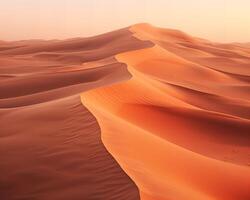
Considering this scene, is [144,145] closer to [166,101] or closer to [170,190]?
[170,190]

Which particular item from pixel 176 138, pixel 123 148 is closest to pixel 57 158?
pixel 123 148

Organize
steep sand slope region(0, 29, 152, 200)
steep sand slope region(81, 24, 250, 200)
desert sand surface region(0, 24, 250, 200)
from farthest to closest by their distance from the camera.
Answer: steep sand slope region(81, 24, 250, 200) → desert sand surface region(0, 24, 250, 200) → steep sand slope region(0, 29, 152, 200)

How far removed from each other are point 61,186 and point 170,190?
3.36ft

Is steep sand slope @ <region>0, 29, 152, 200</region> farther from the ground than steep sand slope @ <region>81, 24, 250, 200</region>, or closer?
farther from the ground

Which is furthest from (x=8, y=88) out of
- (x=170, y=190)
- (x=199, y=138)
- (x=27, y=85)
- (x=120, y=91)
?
(x=170, y=190)

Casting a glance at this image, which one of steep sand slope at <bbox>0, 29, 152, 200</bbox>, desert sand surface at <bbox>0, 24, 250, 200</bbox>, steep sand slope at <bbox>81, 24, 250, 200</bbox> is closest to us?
steep sand slope at <bbox>0, 29, 152, 200</bbox>

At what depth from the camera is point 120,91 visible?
10086 mm

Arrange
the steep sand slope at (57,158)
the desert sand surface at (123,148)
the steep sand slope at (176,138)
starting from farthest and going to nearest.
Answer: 1. the steep sand slope at (176,138)
2. the desert sand surface at (123,148)
3. the steep sand slope at (57,158)

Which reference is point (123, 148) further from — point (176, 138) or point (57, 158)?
point (176, 138)

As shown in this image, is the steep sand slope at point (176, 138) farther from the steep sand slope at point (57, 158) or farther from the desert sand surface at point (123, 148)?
the steep sand slope at point (57, 158)

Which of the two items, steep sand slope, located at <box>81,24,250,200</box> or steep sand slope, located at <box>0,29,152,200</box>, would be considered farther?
steep sand slope, located at <box>81,24,250,200</box>

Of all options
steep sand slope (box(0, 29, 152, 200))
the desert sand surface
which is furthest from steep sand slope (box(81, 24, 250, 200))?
steep sand slope (box(0, 29, 152, 200))

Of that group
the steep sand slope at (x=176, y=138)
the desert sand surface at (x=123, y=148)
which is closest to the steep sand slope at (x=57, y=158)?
the desert sand surface at (x=123, y=148)

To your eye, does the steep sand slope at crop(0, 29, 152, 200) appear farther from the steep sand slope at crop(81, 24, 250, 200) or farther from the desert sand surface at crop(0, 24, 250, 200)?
the steep sand slope at crop(81, 24, 250, 200)
